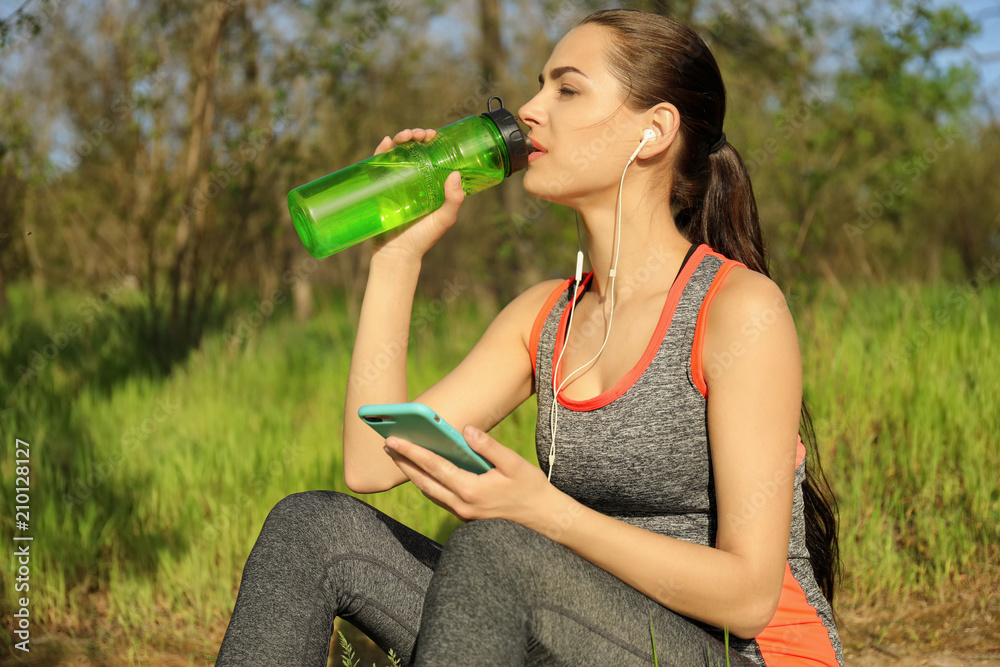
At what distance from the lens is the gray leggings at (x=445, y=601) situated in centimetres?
130

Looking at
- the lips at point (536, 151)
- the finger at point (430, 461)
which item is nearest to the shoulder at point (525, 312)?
the lips at point (536, 151)

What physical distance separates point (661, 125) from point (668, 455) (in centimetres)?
71

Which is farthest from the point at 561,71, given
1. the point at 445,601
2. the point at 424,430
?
the point at 445,601

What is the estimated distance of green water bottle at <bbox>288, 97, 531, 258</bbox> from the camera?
185 cm

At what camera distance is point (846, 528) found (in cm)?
280

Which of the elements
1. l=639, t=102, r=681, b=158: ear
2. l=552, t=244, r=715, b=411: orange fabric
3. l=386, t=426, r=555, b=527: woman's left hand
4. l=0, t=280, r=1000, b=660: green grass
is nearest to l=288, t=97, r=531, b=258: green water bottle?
l=639, t=102, r=681, b=158: ear

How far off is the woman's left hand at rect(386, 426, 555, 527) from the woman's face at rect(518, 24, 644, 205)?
685 millimetres

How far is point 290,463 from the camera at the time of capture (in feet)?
10.8

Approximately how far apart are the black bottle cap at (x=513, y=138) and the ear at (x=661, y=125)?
9.7 inches

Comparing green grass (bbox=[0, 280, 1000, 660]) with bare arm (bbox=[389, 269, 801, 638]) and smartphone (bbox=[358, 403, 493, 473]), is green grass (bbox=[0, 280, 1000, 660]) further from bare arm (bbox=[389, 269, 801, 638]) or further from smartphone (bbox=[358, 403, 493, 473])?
smartphone (bbox=[358, 403, 493, 473])

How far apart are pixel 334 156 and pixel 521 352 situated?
5.07 m

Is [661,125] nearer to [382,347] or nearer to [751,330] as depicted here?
[751,330]

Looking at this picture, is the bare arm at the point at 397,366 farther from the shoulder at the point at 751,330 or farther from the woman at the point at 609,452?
the shoulder at the point at 751,330

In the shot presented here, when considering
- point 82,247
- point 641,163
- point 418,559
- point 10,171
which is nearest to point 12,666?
point 418,559
